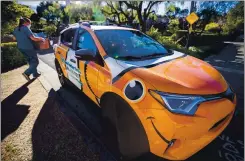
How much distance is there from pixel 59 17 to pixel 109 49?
124 ft

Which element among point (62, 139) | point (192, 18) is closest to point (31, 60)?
point (62, 139)

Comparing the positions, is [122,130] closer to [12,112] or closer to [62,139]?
[62,139]

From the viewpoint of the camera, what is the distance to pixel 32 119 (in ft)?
11.1

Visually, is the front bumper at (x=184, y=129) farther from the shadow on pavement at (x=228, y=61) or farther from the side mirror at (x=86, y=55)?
the shadow on pavement at (x=228, y=61)

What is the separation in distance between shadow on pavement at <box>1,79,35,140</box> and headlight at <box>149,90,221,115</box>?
98.1 inches

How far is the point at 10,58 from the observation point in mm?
7027

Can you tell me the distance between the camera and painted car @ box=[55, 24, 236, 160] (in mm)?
1879

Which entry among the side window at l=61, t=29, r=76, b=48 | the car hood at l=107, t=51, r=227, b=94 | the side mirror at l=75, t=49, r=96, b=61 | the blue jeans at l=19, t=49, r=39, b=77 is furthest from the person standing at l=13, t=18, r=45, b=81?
the car hood at l=107, t=51, r=227, b=94

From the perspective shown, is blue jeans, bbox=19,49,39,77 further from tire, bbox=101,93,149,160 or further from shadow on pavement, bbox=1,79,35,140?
tire, bbox=101,93,149,160

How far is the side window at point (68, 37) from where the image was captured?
388 centimetres

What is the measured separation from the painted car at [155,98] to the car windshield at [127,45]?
14 mm

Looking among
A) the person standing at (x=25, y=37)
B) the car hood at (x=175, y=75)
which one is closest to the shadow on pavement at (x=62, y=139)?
the car hood at (x=175, y=75)

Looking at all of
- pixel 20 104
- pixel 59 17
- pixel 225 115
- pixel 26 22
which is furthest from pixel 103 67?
pixel 59 17

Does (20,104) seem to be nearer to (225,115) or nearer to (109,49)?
(109,49)
